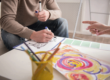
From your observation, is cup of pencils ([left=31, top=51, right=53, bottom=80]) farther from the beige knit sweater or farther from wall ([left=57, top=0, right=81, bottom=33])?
wall ([left=57, top=0, right=81, bottom=33])

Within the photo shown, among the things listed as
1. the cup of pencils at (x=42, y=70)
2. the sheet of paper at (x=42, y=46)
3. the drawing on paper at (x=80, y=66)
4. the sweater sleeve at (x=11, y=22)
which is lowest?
the drawing on paper at (x=80, y=66)

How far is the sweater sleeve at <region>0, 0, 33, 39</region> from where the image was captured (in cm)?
80

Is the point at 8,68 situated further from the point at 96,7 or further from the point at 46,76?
the point at 96,7

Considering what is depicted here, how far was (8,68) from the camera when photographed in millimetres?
483

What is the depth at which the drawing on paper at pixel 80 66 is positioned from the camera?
0.42 m

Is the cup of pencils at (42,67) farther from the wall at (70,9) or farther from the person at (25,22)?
the wall at (70,9)

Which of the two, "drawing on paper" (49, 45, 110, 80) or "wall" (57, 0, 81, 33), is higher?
"wall" (57, 0, 81, 33)

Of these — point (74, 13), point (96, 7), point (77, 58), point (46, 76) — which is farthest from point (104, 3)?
point (46, 76)

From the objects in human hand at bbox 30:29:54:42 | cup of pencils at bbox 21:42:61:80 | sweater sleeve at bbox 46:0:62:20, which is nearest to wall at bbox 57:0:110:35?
sweater sleeve at bbox 46:0:62:20

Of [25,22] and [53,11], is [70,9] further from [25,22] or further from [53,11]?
[25,22]

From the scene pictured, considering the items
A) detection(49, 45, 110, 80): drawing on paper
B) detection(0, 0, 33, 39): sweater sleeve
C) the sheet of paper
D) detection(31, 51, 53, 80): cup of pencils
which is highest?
detection(0, 0, 33, 39): sweater sleeve

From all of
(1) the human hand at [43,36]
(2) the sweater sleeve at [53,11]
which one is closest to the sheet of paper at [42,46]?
(1) the human hand at [43,36]

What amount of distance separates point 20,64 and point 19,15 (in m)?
0.67

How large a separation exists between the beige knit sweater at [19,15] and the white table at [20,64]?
232 millimetres
